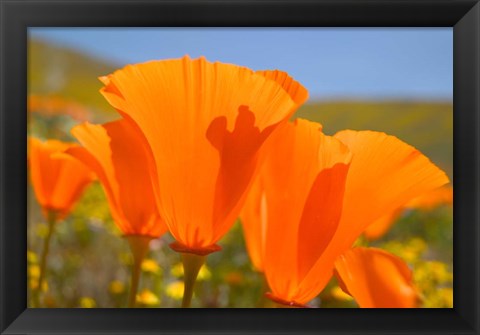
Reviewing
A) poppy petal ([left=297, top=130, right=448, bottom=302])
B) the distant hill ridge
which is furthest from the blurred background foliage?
poppy petal ([left=297, top=130, right=448, bottom=302])

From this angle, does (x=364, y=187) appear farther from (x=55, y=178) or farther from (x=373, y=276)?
(x=55, y=178)

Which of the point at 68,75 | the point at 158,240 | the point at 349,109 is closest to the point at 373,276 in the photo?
the point at 158,240

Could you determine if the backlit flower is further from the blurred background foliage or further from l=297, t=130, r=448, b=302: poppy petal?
the blurred background foliage

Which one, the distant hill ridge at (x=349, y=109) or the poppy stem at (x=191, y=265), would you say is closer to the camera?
the poppy stem at (x=191, y=265)

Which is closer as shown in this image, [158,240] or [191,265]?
[191,265]

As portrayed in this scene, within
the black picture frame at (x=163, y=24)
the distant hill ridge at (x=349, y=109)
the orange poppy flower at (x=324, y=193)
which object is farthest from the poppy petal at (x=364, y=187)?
the distant hill ridge at (x=349, y=109)

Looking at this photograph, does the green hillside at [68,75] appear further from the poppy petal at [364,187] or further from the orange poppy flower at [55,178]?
the poppy petal at [364,187]
